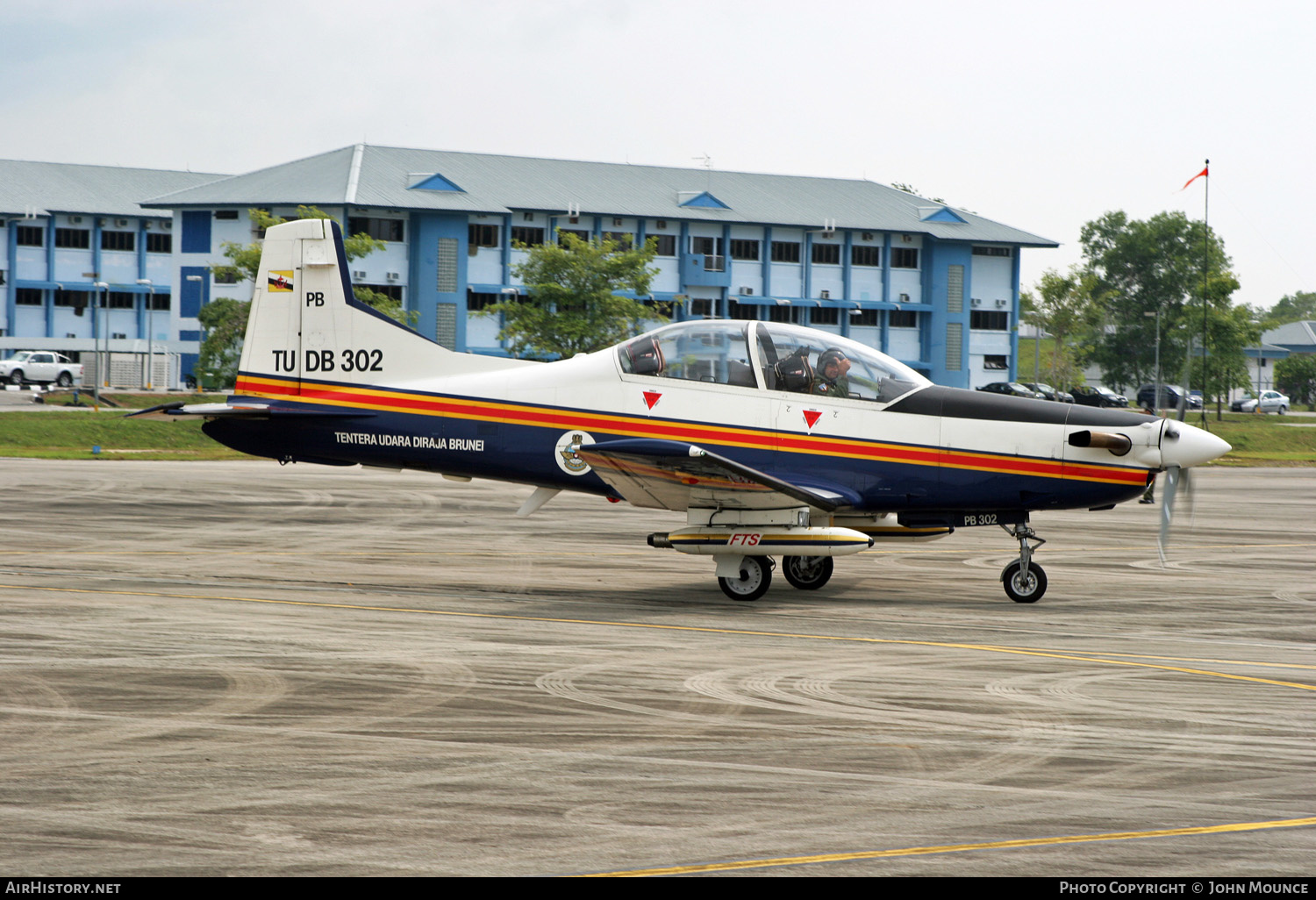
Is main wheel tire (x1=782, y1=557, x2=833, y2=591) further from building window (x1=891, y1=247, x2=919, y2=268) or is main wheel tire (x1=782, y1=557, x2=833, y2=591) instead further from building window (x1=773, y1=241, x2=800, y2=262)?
building window (x1=891, y1=247, x2=919, y2=268)

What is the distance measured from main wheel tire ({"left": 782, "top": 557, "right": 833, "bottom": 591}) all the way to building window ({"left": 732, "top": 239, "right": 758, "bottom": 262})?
66761 millimetres

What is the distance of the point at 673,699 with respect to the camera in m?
7.96

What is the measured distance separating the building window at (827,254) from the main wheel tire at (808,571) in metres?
68.9

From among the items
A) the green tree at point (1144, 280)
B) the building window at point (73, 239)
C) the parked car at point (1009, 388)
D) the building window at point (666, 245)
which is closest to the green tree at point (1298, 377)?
the green tree at point (1144, 280)

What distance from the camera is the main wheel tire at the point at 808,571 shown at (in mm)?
13531

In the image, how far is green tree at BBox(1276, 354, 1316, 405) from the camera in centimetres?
12062

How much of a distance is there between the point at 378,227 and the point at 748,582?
60516mm

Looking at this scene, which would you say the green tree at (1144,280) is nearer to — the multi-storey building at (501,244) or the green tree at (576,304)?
the multi-storey building at (501,244)

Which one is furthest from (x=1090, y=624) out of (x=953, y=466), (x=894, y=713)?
(x=894, y=713)

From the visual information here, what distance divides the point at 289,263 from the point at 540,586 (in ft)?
15.6

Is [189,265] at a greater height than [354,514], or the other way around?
[189,265]

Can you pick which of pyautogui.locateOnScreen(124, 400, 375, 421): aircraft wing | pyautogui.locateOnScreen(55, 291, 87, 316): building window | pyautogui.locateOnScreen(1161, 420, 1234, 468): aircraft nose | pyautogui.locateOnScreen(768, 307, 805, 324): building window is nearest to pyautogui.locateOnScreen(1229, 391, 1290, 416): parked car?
pyautogui.locateOnScreen(768, 307, 805, 324): building window

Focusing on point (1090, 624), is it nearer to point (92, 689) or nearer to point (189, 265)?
point (92, 689)

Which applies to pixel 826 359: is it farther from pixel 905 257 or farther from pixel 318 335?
pixel 905 257
